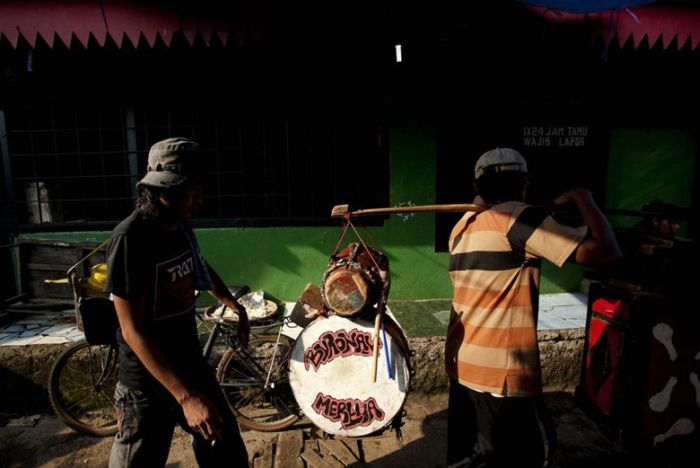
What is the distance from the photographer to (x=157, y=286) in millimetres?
2555

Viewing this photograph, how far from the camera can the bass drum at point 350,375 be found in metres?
3.09

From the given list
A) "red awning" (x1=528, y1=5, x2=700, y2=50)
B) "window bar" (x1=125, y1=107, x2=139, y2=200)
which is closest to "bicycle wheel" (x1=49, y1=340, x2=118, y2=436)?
"window bar" (x1=125, y1=107, x2=139, y2=200)

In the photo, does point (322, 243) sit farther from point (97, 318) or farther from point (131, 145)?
point (97, 318)

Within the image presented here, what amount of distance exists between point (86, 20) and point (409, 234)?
4.81 m

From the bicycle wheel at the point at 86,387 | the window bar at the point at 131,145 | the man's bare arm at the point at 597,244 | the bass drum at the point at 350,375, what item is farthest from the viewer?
the window bar at the point at 131,145

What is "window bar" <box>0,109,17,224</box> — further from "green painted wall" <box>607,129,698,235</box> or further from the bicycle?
"green painted wall" <box>607,129,698,235</box>

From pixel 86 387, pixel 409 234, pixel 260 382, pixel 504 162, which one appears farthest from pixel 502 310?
pixel 86 387

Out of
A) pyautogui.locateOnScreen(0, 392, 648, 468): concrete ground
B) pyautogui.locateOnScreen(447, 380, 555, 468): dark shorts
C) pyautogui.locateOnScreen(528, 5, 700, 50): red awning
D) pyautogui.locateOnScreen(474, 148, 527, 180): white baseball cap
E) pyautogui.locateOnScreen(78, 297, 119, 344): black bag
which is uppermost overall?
pyautogui.locateOnScreen(528, 5, 700, 50): red awning

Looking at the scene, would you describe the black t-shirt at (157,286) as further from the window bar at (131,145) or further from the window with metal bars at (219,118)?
the window bar at (131,145)

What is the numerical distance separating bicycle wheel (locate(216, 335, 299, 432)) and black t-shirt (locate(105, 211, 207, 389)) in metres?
1.59

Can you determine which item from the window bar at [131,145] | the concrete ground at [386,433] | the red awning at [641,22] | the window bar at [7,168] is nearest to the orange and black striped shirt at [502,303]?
the concrete ground at [386,433]

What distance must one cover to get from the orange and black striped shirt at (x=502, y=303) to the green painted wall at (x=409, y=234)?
142 inches

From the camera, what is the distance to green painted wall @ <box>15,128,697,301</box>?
626 centimetres

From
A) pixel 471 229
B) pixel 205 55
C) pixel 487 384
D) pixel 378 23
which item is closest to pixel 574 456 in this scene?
pixel 487 384
